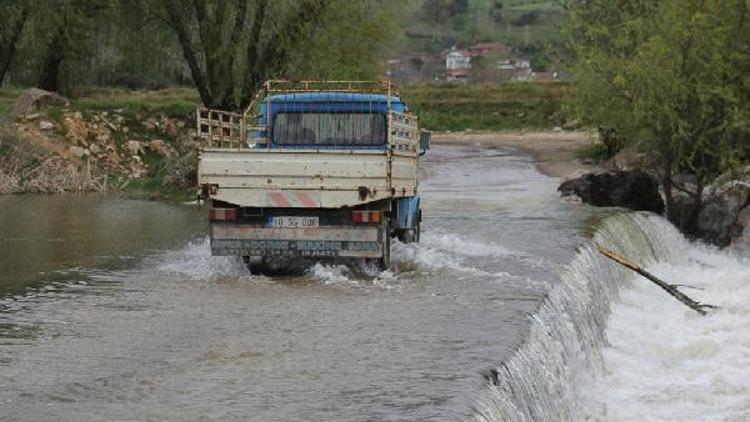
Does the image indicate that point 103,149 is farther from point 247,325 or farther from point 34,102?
point 247,325

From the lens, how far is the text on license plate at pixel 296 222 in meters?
13.8

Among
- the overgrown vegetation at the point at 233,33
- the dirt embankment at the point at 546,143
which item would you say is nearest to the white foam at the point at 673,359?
the overgrown vegetation at the point at 233,33

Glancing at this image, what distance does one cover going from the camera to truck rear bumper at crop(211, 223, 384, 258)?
45.2 feet

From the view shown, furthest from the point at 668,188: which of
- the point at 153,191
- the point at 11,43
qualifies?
the point at 11,43

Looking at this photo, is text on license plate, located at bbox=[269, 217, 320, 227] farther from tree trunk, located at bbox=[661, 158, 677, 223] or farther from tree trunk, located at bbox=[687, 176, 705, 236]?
tree trunk, located at bbox=[687, 176, 705, 236]

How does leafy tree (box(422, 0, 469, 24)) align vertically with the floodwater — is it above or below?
above

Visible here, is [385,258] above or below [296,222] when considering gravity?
below

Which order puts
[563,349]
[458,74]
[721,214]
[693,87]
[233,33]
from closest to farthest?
[563,349], [693,87], [721,214], [233,33], [458,74]

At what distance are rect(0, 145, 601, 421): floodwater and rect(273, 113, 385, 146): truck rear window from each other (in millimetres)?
1872

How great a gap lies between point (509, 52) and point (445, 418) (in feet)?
497

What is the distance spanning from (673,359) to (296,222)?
4978 millimetres

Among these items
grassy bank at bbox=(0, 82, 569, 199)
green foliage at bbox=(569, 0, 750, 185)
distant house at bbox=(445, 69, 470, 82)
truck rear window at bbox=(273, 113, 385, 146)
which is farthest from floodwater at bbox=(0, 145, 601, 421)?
distant house at bbox=(445, 69, 470, 82)

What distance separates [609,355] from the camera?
1334 cm

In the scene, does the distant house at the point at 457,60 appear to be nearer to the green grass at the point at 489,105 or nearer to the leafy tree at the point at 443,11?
the leafy tree at the point at 443,11
